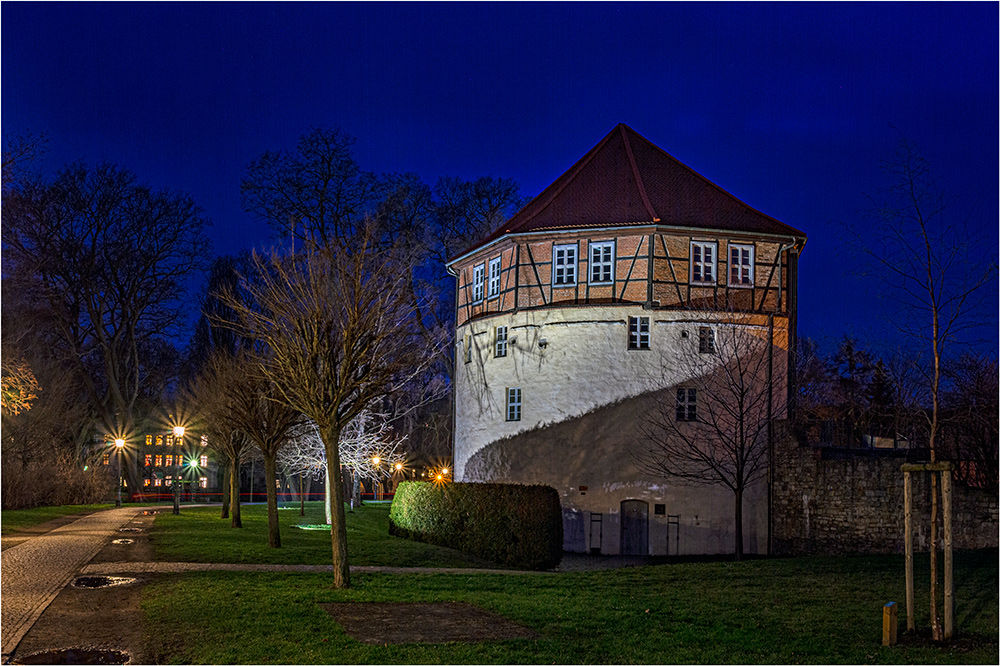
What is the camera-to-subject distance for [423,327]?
45.2 m

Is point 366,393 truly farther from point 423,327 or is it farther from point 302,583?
point 423,327

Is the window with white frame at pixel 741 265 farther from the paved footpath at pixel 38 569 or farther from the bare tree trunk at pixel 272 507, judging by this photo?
the paved footpath at pixel 38 569

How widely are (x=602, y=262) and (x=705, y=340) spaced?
4095 mm

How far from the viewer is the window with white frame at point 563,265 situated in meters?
31.8

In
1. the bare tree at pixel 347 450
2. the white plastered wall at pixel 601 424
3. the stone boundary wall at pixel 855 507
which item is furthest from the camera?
the bare tree at pixel 347 450

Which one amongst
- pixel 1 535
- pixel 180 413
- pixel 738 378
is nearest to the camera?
pixel 1 535

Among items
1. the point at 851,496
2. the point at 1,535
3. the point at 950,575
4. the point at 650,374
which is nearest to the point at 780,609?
the point at 950,575

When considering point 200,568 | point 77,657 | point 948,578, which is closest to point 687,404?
point 200,568

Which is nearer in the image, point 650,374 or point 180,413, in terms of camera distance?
point 650,374

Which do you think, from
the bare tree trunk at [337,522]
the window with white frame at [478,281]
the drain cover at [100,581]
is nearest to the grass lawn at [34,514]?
the drain cover at [100,581]

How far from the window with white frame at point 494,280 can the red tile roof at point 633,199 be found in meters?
0.80

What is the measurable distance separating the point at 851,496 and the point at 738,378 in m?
4.78

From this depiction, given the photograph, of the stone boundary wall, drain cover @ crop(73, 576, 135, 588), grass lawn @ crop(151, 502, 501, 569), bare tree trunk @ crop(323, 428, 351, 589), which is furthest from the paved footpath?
the stone boundary wall

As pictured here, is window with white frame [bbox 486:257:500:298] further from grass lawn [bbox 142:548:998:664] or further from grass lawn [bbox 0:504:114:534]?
grass lawn [bbox 142:548:998:664]
